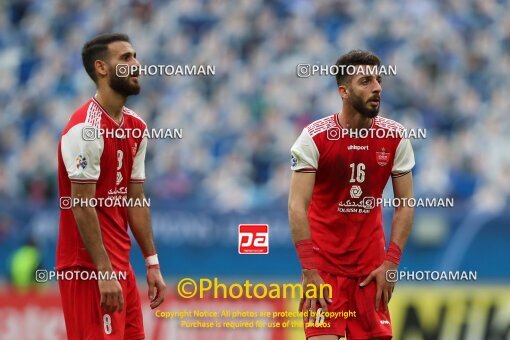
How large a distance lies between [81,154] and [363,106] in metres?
1.96

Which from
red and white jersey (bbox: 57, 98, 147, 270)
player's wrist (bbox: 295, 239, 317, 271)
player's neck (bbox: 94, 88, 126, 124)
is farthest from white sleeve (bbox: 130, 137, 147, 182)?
player's wrist (bbox: 295, 239, 317, 271)

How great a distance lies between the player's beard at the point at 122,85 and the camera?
7527mm

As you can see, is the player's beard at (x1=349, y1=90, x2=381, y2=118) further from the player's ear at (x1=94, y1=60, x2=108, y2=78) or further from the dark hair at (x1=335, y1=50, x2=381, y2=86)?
the player's ear at (x1=94, y1=60, x2=108, y2=78)

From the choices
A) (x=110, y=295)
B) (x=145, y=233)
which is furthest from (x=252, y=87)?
(x=110, y=295)

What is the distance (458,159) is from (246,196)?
9.67ft

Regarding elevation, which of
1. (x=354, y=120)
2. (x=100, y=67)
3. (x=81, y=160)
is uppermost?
(x=100, y=67)

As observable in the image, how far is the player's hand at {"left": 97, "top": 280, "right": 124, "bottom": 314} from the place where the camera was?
7.23m

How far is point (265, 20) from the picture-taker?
18.2 meters

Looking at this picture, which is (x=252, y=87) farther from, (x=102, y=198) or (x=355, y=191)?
(x=102, y=198)

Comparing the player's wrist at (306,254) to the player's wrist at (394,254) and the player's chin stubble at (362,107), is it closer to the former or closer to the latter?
the player's wrist at (394,254)

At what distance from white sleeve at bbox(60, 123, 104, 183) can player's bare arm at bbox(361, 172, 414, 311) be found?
2032mm

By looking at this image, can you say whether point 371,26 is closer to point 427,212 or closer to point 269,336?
point 427,212

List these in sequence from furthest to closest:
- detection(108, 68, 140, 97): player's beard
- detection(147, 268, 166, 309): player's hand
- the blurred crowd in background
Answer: the blurred crowd in background < detection(147, 268, 166, 309): player's hand < detection(108, 68, 140, 97): player's beard

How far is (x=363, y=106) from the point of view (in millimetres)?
7918
